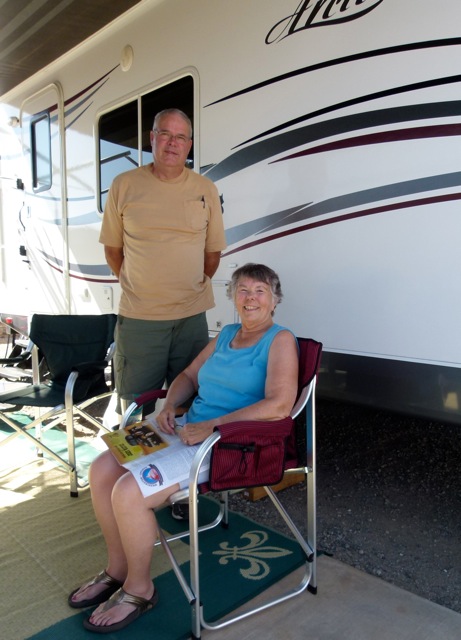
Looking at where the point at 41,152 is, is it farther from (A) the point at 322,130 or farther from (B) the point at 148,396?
(B) the point at 148,396

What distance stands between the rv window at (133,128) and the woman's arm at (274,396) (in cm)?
156

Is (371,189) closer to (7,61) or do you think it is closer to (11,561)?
(11,561)

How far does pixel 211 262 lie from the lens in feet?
8.85

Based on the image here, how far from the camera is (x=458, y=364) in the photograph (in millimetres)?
2012

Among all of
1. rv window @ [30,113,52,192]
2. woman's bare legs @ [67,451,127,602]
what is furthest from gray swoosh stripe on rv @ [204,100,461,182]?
rv window @ [30,113,52,192]

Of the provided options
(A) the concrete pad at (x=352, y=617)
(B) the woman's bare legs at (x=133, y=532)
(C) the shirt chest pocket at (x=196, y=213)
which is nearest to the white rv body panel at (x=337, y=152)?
(C) the shirt chest pocket at (x=196, y=213)

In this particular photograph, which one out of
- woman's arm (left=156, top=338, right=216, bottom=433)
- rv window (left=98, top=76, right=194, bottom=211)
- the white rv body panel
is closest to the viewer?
the white rv body panel

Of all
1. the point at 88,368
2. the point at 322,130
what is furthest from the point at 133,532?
the point at 322,130

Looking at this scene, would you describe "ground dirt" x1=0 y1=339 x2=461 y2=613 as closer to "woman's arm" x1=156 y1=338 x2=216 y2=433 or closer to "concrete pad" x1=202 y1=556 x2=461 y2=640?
"concrete pad" x1=202 y1=556 x2=461 y2=640

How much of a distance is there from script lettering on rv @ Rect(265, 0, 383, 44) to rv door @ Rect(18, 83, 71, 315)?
218 centimetres

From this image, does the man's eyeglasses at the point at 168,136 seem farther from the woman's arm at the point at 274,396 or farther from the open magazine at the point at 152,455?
the open magazine at the point at 152,455

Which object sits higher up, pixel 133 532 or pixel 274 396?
pixel 274 396

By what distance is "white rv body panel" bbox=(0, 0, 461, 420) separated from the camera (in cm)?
205

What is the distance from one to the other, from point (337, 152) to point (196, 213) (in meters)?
0.65
